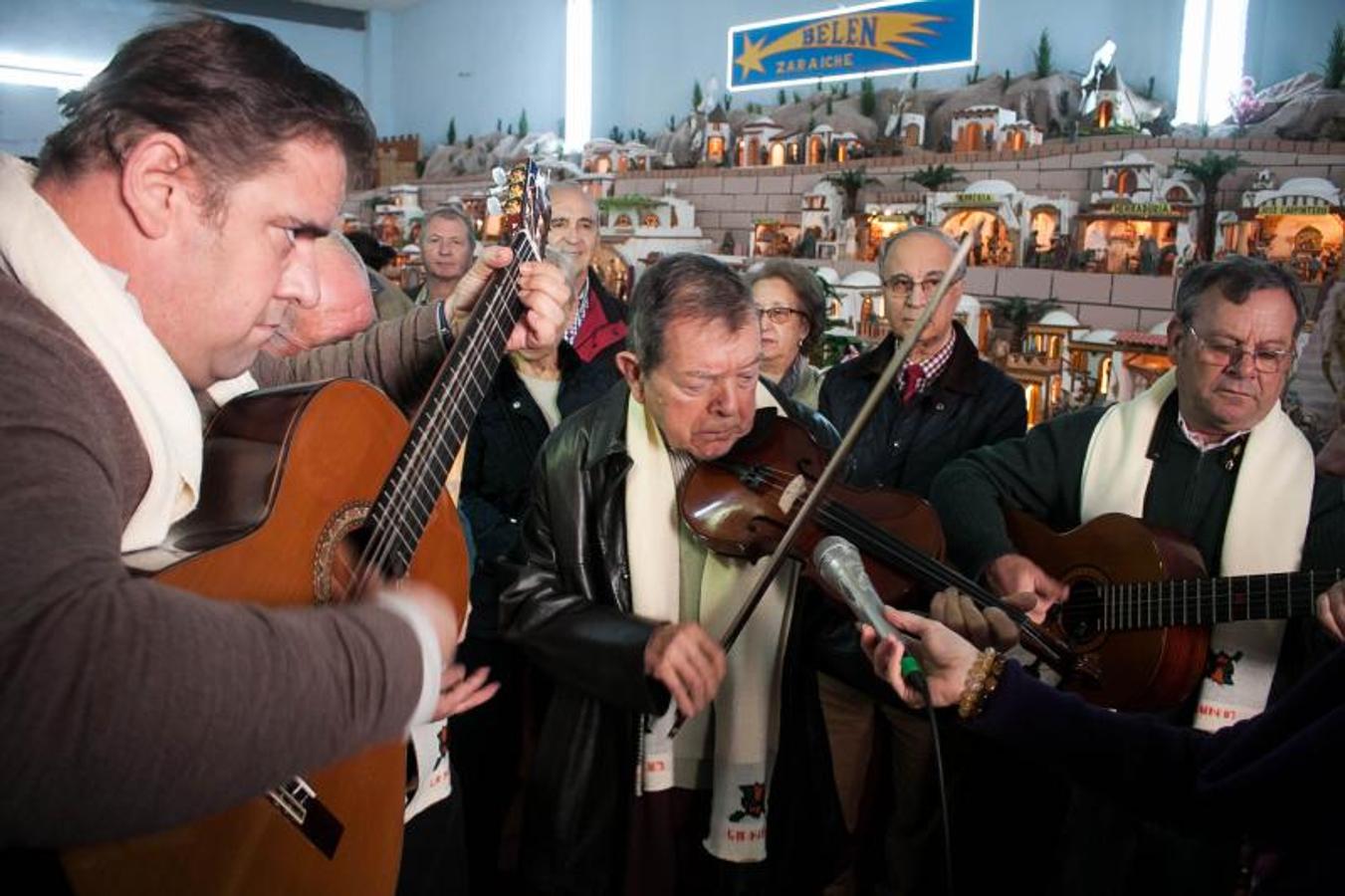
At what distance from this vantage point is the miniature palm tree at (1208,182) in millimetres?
5612

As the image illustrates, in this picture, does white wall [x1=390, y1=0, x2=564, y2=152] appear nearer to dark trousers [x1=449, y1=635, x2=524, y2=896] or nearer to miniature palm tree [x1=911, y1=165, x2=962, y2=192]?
miniature palm tree [x1=911, y1=165, x2=962, y2=192]

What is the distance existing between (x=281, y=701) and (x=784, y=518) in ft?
4.33

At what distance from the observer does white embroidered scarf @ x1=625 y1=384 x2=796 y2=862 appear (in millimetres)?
1960

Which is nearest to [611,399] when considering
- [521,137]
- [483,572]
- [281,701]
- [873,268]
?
[483,572]

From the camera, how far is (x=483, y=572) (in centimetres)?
273

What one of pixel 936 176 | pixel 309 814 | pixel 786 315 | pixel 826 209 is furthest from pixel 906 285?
pixel 826 209

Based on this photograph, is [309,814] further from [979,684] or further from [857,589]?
[979,684]

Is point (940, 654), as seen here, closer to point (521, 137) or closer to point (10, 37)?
point (521, 137)

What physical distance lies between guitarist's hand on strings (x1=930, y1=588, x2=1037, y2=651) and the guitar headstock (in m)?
1.03

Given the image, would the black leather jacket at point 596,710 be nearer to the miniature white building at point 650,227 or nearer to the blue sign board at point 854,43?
the miniature white building at point 650,227

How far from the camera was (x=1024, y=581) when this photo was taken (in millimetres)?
2154

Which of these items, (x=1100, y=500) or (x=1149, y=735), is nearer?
(x=1149, y=735)

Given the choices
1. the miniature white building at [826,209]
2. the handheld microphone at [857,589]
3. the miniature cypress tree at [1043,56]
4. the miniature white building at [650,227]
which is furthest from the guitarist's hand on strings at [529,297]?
the miniature white building at [650,227]

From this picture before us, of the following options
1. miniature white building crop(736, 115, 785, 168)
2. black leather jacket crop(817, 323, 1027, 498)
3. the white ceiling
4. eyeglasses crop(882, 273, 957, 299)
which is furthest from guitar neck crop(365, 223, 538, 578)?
the white ceiling
